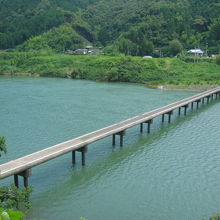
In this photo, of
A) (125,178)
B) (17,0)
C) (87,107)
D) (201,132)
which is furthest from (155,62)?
(17,0)

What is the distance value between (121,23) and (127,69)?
61.6 m

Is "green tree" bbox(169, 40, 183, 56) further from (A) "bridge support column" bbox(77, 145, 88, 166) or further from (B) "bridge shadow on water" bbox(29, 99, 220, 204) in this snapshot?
(A) "bridge support column" bbox(77, 145, 88, 166)

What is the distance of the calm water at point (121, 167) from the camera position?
15.0 meters

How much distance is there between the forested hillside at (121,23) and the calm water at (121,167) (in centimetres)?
5557

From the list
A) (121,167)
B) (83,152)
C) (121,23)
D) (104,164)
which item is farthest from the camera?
(121,23)

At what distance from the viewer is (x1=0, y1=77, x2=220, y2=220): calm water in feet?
49.3

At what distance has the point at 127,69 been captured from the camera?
68.2 meters

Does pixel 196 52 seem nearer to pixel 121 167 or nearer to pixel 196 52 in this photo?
pixel 196 52

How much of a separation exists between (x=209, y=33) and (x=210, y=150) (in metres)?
74.4

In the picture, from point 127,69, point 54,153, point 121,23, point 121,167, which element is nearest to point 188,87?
point 127,69

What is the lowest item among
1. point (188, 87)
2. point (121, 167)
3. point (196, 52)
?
point (121, 167)

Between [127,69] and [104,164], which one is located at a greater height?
[127,69]

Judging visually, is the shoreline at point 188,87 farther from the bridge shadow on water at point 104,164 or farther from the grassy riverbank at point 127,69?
the bridge shadow on water at point 104,164

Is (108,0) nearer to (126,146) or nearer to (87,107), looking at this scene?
(87,107)
